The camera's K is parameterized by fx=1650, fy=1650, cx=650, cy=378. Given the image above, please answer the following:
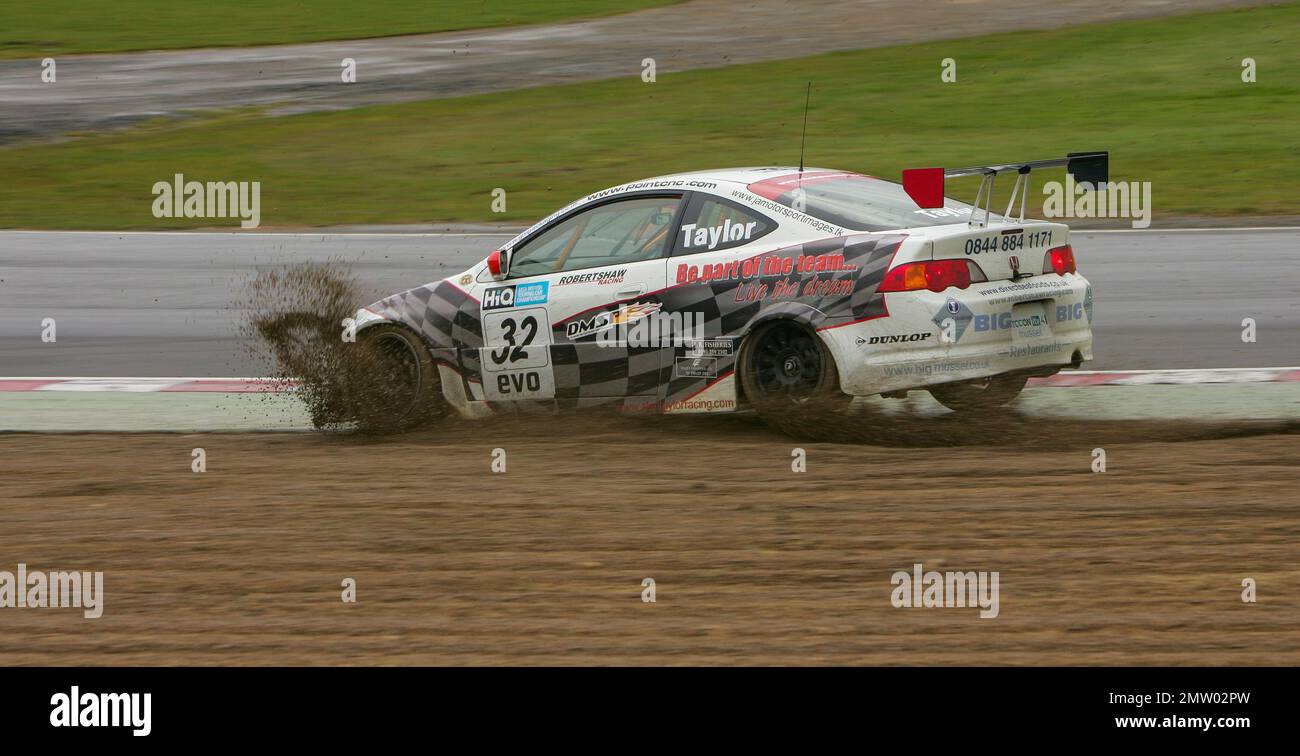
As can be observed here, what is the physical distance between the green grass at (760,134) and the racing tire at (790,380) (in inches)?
375

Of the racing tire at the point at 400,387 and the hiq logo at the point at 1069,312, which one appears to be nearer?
the hiq logo at the point at 1069,312

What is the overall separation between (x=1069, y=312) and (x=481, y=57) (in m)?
22.7

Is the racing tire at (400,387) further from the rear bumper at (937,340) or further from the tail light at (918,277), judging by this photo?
the tail light at (918,277)

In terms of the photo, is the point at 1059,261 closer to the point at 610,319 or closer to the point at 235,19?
the point at 610,319

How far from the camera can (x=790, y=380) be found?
8.54 metres

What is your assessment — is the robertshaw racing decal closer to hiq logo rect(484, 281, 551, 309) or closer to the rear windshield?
hiq logo rect(484, 281, 551, 309)

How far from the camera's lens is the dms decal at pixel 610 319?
8.82 m

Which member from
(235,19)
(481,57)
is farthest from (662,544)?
(235,19)

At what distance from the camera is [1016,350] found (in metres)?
8.43

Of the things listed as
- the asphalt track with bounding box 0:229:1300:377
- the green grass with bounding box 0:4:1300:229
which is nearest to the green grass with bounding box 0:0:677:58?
the green grass with bounding box 0:4:1300:229

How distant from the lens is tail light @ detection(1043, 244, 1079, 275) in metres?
8.70

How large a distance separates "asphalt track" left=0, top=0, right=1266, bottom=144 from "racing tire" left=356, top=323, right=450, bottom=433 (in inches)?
650

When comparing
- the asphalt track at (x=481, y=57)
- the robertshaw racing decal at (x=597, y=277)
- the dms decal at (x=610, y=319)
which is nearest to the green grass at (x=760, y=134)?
the asphalt track at (x=481, y=57)
